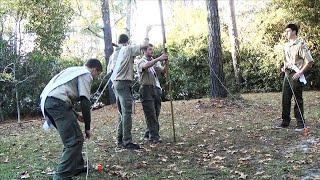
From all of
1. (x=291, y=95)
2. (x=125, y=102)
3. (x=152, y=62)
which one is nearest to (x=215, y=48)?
(x=291, y=95)

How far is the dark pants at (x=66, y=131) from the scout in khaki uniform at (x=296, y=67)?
14.4 ft

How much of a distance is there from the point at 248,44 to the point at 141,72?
37.6 ft

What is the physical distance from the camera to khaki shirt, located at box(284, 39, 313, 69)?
7773 mm

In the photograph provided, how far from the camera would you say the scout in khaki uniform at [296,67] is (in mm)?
7781

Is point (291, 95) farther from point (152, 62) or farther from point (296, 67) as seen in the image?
point (152, 62)

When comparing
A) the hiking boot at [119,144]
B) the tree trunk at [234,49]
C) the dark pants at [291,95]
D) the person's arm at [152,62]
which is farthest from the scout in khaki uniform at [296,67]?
the tree trunk at [234,49]

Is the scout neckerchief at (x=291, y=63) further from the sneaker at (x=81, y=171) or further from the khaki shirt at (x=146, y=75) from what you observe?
the sneaker at (x=81, y=171)

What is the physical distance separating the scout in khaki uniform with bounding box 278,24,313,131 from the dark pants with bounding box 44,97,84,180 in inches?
173

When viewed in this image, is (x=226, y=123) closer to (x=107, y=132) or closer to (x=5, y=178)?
(x=107, y=132)

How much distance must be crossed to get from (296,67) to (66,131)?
4601mm

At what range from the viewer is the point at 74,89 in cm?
548

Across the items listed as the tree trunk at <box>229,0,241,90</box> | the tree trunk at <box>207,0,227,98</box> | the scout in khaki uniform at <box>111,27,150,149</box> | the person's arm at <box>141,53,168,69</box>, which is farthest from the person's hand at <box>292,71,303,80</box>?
the tree trunk at <box>229,0,241,90</box>

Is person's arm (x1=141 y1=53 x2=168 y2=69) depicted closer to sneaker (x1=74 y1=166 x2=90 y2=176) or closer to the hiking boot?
the hiking boot

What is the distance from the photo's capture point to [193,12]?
73.1 feet
